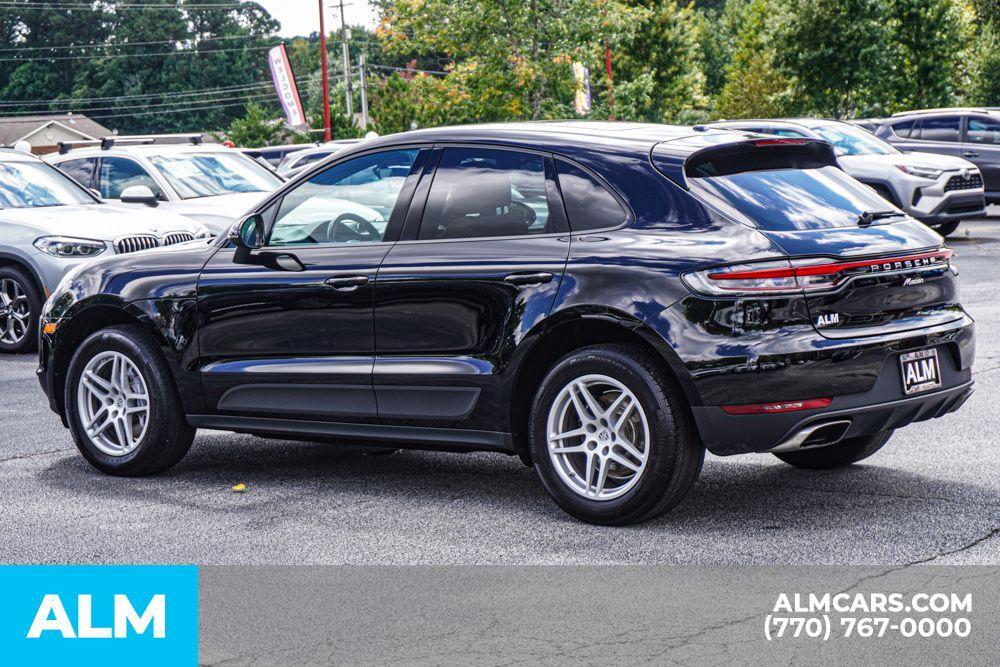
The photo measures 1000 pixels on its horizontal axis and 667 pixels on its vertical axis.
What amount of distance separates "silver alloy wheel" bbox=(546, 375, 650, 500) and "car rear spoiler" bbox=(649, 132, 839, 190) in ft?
3.07

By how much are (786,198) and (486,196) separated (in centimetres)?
134

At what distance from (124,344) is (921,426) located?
438cm

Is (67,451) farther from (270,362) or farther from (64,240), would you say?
(64,240)

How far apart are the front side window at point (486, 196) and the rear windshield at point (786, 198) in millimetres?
724

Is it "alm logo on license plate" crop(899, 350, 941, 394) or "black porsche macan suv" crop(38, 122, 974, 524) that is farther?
"alm logo on license plate" crop(899, 350, 941, 394)

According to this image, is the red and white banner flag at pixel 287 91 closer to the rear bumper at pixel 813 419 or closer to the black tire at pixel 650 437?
the black tire at pixel 650 437

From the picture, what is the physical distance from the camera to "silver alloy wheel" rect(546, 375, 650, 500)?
19.4 ft

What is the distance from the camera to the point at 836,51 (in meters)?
34.3

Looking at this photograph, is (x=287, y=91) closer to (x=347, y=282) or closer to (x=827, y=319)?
(x=347, y=282)

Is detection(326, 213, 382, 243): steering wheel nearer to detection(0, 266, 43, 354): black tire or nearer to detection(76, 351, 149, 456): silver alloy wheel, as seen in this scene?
detection(76, 351, 149, 456): silver alloy wheel

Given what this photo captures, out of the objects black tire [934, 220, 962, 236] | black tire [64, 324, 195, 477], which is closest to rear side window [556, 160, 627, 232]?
black tire [64, 324, 195, 477]

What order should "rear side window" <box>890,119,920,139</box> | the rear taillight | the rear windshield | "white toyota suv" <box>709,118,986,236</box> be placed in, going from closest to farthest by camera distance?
the rear taillight < the rear windshield < "white toyota suv" <box>709,118,986,236</box> < "rear side window" <box>890,119,920,139</box>

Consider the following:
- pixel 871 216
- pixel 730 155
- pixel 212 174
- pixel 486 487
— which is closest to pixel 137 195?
pixel 212 174

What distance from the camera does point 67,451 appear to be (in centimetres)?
822
